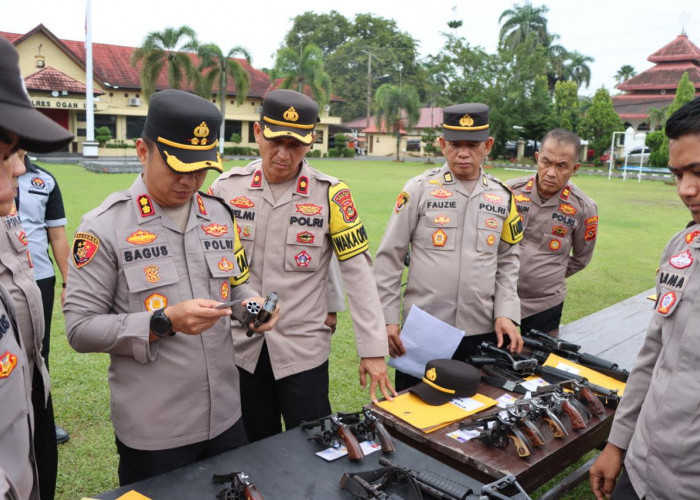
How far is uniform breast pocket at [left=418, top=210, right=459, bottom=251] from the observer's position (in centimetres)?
315

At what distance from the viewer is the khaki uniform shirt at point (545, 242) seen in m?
3.85

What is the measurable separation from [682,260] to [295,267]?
1.48 metres

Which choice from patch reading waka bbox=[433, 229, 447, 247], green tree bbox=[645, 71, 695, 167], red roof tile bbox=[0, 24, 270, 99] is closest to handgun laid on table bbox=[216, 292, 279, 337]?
patch reading waka bbox=[433, 229, 447, 247]

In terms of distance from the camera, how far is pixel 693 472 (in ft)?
5.23

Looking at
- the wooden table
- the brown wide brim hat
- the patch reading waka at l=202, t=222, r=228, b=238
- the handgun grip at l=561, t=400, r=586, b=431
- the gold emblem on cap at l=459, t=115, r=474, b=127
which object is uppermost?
the gold emblem on cap at l=459, t=115, r=474, b=127

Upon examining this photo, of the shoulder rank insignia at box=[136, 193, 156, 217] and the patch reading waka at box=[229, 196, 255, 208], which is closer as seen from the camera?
the shoulder rank insignia at box=[136, 193, 156, 217]

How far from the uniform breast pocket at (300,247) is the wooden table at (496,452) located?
2.24 feet

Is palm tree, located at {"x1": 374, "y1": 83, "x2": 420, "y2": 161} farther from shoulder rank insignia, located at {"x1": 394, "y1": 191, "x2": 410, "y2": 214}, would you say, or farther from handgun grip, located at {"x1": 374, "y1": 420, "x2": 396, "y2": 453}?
handgun grip, located at {"x1": 374, "y1": 420, "x2": 396, "y2": 453}

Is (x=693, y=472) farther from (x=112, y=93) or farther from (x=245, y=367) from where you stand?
(x=112, y=93)

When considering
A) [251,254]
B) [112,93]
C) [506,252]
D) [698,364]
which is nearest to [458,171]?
[506,252]

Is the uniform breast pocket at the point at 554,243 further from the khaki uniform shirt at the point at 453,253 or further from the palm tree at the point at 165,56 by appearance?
the palm tree at the point at 165,56

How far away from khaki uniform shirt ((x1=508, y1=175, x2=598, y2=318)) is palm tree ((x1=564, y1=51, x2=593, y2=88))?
5796 cm

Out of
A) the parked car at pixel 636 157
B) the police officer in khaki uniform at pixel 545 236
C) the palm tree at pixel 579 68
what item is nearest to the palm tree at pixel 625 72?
the palm tree at pixel 579 68

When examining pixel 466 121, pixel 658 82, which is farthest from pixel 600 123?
pixel 466 121
